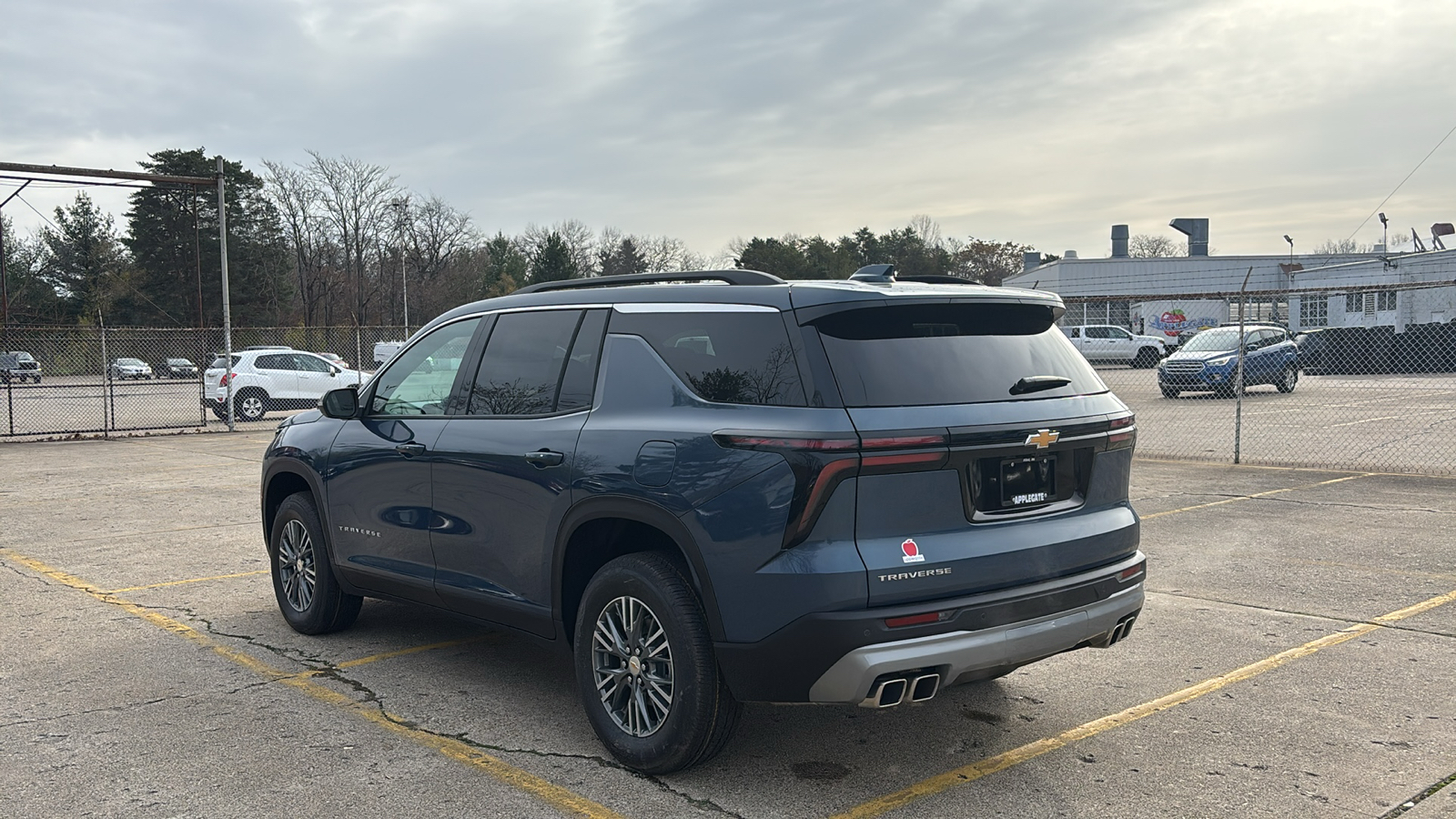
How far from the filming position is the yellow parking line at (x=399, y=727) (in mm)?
3799

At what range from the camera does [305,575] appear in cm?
610

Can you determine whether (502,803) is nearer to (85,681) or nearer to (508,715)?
(508,715)

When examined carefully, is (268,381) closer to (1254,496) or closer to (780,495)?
(1254,496)

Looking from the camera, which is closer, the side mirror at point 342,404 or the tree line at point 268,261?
the side mirror at point 342,404

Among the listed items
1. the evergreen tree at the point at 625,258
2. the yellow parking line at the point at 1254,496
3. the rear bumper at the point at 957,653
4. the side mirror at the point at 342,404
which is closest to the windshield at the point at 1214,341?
the yellow parking line at the point at 1254,496

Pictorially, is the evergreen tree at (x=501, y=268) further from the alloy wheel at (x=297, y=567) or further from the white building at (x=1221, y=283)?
the alloy wheel at (x=297, y=567)

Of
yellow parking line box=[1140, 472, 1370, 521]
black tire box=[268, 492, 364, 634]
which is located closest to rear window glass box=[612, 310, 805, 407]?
black tire box=[268, 492, 364, 634]

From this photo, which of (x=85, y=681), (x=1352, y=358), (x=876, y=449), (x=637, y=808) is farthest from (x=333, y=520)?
(x=1352, y=358)

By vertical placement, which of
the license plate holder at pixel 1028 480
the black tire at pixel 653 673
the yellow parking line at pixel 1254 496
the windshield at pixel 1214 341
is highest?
the windshield at pixel 1214 341

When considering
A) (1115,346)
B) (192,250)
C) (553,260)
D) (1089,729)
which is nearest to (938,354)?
(1089,729)

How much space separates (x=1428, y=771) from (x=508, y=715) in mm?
3497

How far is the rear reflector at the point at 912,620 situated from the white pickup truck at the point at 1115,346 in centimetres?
3470

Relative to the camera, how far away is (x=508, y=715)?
186 inches

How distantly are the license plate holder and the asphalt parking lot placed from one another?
3.28ft
